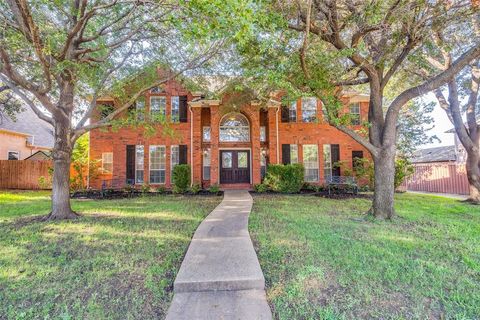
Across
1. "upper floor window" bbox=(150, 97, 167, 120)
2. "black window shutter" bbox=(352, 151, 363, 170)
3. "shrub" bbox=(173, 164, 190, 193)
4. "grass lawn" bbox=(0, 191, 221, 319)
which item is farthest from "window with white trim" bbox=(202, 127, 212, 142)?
"black window shutter" bbox=(352, 151, 363, 170)

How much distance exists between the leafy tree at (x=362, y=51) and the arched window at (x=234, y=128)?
758cm

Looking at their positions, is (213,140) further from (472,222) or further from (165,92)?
(472,222)

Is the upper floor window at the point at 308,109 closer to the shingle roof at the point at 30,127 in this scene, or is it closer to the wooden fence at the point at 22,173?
the wooden fence at the point at 22,173

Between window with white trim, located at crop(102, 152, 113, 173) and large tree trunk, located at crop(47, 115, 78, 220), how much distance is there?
7.75 m

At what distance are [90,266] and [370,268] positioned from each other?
437cm

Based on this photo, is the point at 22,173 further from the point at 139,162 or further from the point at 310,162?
the point at 310,162

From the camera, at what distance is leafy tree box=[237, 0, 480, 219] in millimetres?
6461

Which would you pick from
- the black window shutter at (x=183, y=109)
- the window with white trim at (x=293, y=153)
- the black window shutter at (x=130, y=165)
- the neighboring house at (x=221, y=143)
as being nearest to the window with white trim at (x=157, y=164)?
the neighboring house at (x=221, y=143)

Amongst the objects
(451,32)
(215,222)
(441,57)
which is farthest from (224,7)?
(441,57)

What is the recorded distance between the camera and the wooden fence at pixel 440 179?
14.3 metres

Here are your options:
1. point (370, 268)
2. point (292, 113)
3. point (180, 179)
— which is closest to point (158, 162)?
point (180, 179)

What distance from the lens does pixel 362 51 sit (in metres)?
7.32

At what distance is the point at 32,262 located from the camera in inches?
161

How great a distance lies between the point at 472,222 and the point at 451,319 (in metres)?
5.85
